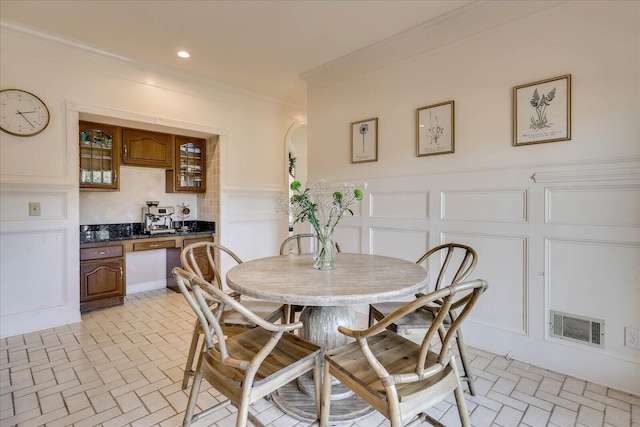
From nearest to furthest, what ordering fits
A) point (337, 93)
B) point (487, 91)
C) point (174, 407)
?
point (174, 407) < point (487, 91) < point (337, 93)

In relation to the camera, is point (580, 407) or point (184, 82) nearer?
point (580, 407)

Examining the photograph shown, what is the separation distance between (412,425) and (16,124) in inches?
148

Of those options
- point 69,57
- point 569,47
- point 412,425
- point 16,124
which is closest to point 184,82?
point 69,57

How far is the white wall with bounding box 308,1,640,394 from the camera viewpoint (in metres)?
2.02

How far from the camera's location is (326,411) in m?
1.44

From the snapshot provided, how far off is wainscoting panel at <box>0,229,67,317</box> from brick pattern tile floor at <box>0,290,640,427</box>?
1.02 feet

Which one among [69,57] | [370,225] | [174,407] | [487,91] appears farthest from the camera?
[370,225]

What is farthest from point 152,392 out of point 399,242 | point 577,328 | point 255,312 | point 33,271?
point 577,328

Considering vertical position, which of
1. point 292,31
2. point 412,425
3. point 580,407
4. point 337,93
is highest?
point 292,31

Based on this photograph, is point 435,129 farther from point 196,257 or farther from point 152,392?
point 196,257

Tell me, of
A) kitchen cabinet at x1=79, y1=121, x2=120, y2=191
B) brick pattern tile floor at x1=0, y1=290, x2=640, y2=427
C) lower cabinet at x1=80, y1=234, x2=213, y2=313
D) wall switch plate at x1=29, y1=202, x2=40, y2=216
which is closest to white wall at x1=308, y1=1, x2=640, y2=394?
brick pattern tile floor at x1=0, y1=290, x2=640, y2=427

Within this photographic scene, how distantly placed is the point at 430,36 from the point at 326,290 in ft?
8.22

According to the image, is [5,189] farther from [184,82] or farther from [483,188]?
[483,188]

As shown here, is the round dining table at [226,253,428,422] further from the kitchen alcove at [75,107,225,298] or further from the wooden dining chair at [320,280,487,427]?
the kitchen alcove at [75,107,225,298]
